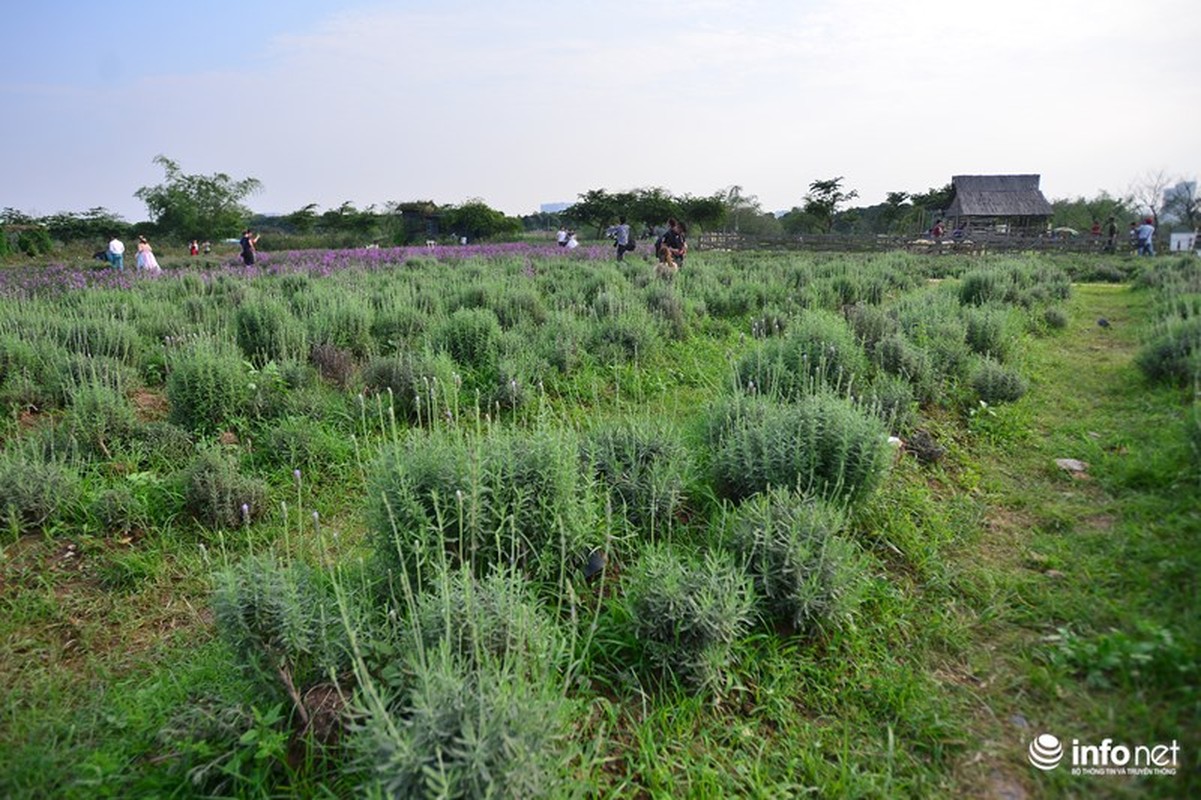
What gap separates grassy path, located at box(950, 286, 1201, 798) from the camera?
221 centimetres

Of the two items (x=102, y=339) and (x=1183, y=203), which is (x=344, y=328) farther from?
(x=1183, y=203)

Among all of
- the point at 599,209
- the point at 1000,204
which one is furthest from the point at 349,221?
the point at 1000,204

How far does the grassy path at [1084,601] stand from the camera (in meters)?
2.21

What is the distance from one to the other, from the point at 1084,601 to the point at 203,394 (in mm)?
6409

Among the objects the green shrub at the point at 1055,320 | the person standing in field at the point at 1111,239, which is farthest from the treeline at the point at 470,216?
the green shrub at the point at 1055,320

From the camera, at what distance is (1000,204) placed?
161 ft

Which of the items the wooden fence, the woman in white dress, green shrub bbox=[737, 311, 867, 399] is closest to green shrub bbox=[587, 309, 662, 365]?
green shrub bbox=[737, 311, 867, 399]

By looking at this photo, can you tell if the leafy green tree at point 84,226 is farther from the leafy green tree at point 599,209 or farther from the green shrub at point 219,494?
the green shrub at point 219,494

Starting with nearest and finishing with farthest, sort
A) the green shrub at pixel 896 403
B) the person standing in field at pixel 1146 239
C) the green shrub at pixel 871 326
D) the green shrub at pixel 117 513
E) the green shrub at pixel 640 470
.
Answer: the green shrub at pixel 640 470, the green shrub at pixel 117 513, the green shrub at pixel 896 403, the green shrub at pixel 871 326, the person standing in field at pixel 1146 239

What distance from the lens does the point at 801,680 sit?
2.82m

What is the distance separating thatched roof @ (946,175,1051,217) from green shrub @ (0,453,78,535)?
5659cm

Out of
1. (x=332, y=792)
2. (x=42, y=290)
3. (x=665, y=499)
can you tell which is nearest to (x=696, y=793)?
(x=332, y=792)

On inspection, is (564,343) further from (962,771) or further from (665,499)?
(962,771)

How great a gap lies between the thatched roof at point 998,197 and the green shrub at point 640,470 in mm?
54422
